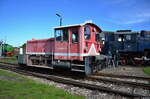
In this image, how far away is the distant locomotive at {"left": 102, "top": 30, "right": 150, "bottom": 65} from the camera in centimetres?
1966

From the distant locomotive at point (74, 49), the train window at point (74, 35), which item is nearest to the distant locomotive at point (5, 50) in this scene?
the distant locomotive at point (74, 49)

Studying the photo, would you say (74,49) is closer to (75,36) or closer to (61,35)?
(75,36)

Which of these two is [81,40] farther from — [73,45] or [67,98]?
[67,98]

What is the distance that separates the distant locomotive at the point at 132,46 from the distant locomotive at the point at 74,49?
900cm

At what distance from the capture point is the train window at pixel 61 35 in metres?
11.1

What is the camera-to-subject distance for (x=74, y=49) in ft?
35.0

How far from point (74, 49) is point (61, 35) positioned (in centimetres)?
151

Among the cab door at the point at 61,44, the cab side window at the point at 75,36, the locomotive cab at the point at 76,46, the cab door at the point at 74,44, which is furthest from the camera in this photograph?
the cab door at the point at 61,44

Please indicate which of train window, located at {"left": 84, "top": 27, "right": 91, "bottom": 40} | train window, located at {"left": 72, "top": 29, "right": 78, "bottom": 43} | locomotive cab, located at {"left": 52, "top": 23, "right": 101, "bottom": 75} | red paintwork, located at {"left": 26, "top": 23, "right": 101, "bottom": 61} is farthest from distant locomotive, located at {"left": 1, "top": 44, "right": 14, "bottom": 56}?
train window, located at {"left": 84, "top": 27, "right": 91, "bottom": 40}

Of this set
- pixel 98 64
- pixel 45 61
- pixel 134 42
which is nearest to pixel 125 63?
pixel 134 42

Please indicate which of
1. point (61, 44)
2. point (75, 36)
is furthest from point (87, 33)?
point (61, 44)

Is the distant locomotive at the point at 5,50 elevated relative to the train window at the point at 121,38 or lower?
lower

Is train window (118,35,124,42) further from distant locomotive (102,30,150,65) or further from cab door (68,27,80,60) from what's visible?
cab door (68,27,80,60)

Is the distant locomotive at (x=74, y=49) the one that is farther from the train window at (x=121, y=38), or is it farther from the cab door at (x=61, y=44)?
the train window at (x=121, y=38)
